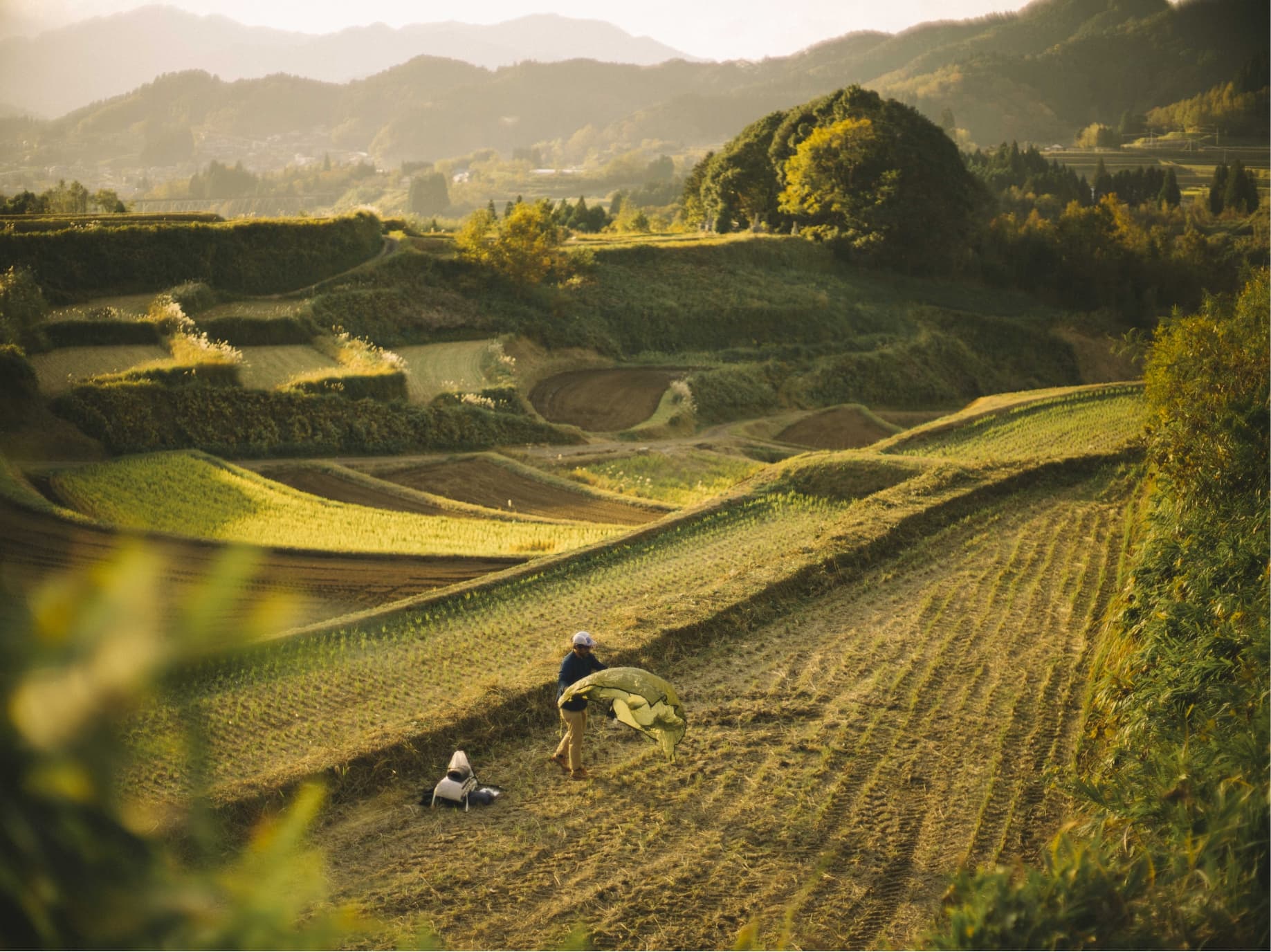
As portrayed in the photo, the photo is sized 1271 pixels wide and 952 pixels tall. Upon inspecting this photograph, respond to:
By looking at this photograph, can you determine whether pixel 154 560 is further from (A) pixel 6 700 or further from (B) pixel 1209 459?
(B) pixel 1209 459

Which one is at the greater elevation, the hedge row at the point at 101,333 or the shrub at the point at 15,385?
the hedge row at the point at 101,333

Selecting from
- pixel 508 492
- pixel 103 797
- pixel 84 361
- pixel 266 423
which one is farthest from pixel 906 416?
pixel 103 797

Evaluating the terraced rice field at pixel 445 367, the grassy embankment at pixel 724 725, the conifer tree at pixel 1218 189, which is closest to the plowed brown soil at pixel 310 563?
the grassy embankment at pixel 724 725

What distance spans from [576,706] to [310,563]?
34.4ft

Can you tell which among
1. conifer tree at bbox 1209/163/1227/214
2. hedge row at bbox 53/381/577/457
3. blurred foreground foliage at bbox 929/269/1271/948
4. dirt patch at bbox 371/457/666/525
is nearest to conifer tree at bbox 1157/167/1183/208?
conifer tree at bbox 1209/163/1227/214

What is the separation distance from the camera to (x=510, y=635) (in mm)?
13977

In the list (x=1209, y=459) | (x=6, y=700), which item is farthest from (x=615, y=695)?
(x=1209, y=459)

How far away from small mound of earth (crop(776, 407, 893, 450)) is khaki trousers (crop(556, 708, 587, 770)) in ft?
90.8

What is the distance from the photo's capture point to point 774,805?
9.29m

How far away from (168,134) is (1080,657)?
300 feet

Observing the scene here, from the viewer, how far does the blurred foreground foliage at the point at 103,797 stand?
1.29 meters

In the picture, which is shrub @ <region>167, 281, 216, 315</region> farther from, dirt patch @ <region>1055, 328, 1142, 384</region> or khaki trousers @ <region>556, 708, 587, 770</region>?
dirt patch @ <region>1055, 328, 1142, 384</region>

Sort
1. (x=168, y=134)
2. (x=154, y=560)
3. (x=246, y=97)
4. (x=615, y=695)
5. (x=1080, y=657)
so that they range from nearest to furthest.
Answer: (x=154, y=560) < (x=615, y=695) < (x=1080, y=657) < (x=168, y=134) < (x=246, y=97)

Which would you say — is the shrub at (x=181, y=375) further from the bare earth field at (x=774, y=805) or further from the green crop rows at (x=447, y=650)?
the bare earth field at (x=774, y=805)
